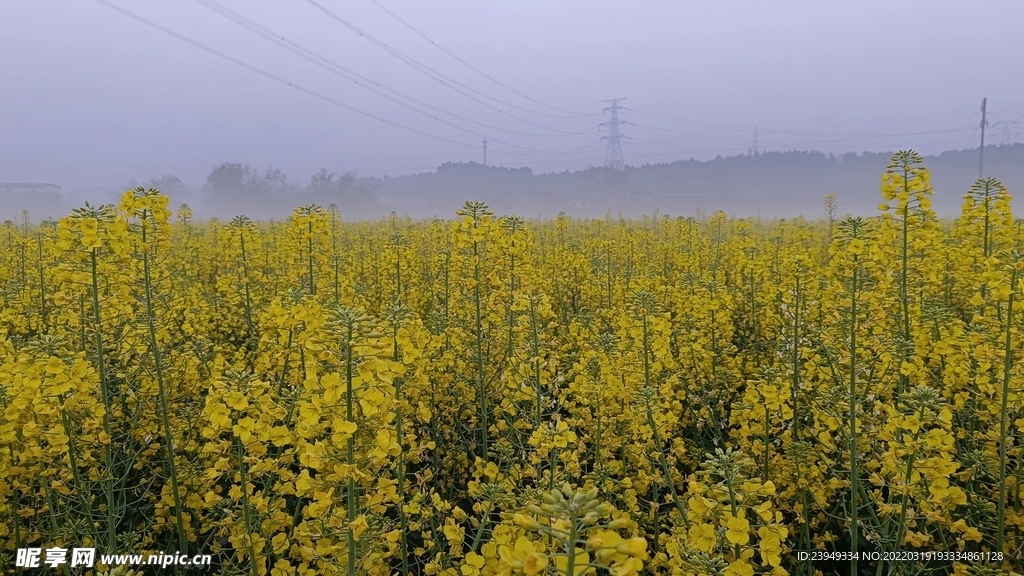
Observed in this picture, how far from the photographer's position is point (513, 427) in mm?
3875

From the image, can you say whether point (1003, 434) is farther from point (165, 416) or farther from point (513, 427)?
point (165, 416)

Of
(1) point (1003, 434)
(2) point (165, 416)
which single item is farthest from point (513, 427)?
(1) point (1003, 434)

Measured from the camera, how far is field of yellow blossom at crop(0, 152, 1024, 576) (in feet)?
7.47

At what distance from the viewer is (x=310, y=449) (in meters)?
2.13

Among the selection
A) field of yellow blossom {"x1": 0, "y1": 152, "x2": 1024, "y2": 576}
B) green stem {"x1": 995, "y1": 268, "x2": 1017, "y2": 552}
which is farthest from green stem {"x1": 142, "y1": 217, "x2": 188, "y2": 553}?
green stem {"x1": 995, "y1": 268, "x2": 1017, "y2": 552}

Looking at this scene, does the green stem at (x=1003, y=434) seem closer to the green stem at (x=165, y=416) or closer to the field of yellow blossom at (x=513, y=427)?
the field of yellow blossom at (x=513, y=427)

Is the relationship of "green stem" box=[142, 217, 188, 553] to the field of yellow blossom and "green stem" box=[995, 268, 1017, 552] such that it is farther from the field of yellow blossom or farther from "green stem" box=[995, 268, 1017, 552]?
"green stem" box=[995, 268, 1017, 552]

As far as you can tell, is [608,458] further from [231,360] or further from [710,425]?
[231,360]

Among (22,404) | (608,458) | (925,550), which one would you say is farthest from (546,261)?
(22,404)

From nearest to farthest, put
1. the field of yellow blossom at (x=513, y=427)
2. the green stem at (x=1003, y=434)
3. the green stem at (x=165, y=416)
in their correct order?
the field of yellow blossom at (x=513, y=427) < the green stem at (x=1003, y=434) < the green stem at (x=165, y=416)

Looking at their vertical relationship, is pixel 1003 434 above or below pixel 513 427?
above

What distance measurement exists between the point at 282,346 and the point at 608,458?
2.71m

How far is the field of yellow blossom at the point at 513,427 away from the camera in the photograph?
2.28 metres

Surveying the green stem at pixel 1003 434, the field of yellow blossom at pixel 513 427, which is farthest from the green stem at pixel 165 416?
the green stem at pixel 1003 434
